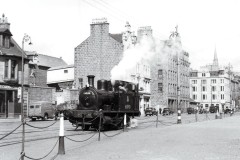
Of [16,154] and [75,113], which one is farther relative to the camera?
[75,113]

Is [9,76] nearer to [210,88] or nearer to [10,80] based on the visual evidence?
[10,80]

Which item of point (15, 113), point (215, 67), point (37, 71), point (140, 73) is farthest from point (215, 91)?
point (15, 113)

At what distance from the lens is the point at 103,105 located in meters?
22.1

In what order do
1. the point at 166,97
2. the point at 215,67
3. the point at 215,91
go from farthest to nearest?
1. the point at 215,67
2. the point at 215,91
3. the point at 166,97

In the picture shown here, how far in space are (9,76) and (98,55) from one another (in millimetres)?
19372

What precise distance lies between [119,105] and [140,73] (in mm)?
40795

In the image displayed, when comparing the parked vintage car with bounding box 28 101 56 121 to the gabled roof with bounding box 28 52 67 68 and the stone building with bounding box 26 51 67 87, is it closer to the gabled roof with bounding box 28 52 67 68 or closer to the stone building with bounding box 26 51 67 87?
the stone building with bounding box 26 51 67 87

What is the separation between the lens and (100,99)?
21.7 metres

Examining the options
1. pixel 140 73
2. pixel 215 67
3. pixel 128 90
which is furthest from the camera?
pixel 215 67

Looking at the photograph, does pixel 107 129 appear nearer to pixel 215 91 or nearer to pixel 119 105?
pixel 119 105

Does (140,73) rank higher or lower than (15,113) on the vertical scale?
higher

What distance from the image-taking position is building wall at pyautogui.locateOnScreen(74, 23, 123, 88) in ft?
192

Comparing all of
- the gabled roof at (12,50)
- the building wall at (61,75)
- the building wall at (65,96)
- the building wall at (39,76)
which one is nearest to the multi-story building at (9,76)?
the gabled roof at (12,50)

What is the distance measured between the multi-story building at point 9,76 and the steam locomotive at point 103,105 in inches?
793
